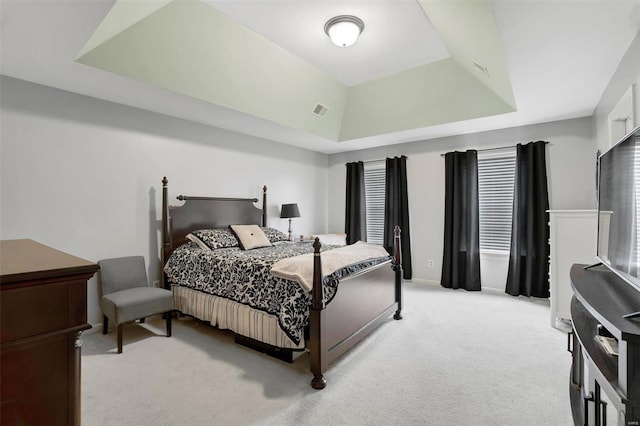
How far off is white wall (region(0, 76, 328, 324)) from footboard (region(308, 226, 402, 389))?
2.45 meters

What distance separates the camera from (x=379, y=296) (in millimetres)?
3240

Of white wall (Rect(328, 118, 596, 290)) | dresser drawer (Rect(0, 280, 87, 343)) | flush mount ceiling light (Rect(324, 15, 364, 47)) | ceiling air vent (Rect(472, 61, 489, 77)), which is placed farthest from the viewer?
white wall (Rect(328, 118, 596, 290))

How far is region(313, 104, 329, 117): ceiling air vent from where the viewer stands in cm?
434

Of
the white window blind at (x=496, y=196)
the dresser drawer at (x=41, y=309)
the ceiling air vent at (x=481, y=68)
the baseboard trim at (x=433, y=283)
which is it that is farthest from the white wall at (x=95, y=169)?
the white window blind at (x=496, y=196)

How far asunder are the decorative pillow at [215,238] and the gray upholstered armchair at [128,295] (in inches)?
25.8

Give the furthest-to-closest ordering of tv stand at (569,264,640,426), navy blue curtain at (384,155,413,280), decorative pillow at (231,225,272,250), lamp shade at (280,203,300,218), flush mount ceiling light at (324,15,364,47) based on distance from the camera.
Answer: navy blue curtain at (384,155,413,280) < lamp shade at (280,203,300,218) < decorative pillow at (231,225,272,250) < flush mount ceiling light at (324,15,364,47) < tv stand at (569,264,640,426)

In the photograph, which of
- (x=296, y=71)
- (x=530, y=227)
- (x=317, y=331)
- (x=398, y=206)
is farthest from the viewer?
(x=398, y=206)

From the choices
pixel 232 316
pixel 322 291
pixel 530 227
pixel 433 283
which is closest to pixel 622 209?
pixel 322 291

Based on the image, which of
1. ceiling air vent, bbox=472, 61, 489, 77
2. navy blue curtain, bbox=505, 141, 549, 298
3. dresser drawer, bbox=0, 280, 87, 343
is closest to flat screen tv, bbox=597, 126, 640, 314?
ceiling air vent, bbox=472, 61, 489, 77

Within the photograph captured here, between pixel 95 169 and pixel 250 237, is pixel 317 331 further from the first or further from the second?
pixel 95 169

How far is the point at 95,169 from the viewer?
3271 millimetres

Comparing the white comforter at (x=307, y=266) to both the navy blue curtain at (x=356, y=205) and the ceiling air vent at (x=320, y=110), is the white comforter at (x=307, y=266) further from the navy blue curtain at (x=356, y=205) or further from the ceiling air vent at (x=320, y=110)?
the navy blue curtain at (x=356, y=205)

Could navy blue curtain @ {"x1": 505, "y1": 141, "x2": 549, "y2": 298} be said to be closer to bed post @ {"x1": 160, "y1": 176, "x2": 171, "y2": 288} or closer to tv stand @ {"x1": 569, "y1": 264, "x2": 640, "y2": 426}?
tv stand @ {"x1": 569, "y1": 264, "x2": 640, "y2": 426}

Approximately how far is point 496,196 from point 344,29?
11.2ft
